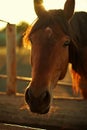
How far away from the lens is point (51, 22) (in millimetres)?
3904

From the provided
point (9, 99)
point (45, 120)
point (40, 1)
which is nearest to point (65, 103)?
point (45, 120)

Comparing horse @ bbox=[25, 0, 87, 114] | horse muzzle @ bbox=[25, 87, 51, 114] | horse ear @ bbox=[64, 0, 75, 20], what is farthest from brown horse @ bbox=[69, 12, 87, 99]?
horse muzzle @ bbox=[25, 87, 51, 114]

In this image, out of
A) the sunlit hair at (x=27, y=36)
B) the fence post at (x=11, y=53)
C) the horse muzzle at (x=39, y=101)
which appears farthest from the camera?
the fence post at (x=11, y=53)

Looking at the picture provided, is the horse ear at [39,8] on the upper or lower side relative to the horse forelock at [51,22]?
upper

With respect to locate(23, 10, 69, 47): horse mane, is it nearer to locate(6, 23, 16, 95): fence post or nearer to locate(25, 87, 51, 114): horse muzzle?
locate(25, 87, 51, 114): horse muzzle

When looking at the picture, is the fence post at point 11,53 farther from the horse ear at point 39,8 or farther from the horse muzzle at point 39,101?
the horse muzzle at point 39,101

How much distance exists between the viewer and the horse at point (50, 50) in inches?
136

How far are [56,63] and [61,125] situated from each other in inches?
26.0

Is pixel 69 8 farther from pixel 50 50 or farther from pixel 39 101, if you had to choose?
pixel 39 101

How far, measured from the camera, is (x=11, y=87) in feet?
20.8

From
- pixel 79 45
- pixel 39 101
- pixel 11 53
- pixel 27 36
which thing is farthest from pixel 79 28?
pixel 11 53

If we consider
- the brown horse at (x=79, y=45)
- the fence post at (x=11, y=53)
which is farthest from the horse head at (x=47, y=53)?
the fence post at (x=11, y=53)

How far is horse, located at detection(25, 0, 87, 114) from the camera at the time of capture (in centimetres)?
346

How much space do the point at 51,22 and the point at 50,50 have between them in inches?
15.1
